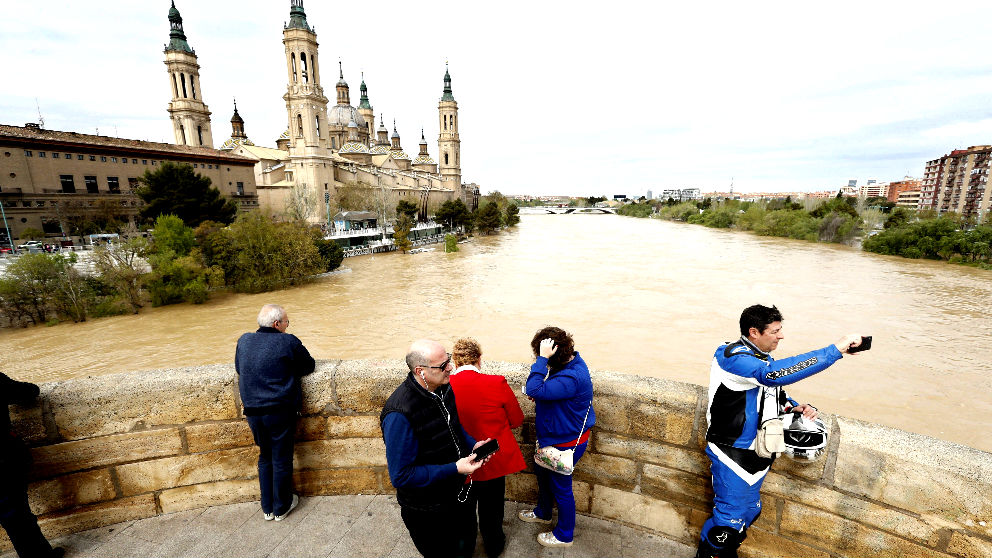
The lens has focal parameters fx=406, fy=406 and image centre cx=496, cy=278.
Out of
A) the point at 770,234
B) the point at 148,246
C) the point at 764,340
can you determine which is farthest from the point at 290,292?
the point at 770,234

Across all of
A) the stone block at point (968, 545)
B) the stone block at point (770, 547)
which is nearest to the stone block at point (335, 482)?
Answer: the stone block at point (770, 547)

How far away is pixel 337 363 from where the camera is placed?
115 inches

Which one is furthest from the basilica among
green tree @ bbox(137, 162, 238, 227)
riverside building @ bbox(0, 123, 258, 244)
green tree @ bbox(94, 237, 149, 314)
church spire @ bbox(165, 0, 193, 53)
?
green tree @ bbox(94, 237, 149, 314)

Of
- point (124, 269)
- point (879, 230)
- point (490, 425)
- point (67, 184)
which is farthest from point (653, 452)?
point (879, 230)

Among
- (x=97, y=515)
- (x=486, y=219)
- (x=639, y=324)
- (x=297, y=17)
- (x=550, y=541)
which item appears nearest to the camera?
(x=550, y=541)

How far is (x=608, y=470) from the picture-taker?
264cm

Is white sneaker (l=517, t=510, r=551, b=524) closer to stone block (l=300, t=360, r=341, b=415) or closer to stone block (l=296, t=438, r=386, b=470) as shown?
stone block (l=296, t=438, r=386, b=470)

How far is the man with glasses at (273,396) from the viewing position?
246cm

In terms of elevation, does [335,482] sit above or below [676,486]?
below

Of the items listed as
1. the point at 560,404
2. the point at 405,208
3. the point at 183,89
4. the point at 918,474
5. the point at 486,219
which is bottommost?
the point at 486,219

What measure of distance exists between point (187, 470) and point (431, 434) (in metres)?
2.00

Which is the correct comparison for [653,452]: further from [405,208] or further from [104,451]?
[405,208]

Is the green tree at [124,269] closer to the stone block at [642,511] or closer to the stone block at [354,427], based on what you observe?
the stone block at [354,427]

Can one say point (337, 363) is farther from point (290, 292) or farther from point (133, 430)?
point (290, 292)
